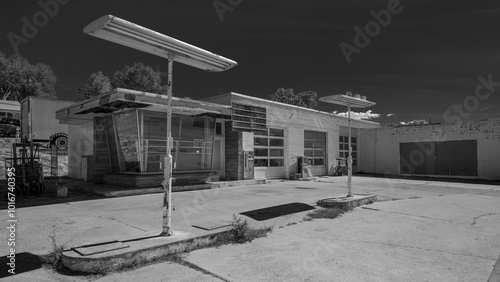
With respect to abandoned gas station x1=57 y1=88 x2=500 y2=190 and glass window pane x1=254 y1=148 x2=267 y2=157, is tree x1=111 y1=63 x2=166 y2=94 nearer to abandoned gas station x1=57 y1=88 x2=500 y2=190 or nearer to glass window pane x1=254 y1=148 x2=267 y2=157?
abandoned gas station x1=57 y1=88 x2=500 y2=190

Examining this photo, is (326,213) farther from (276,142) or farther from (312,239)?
(276,142)

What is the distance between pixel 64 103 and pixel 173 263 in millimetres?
19688

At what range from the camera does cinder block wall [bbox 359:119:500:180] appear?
1859 cm

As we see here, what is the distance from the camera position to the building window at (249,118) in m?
15.5

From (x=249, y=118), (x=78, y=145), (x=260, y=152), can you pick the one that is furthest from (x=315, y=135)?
(x=78, y=145)

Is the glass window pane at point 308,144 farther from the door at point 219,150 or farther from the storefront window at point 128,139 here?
the storefront window at point 128,139

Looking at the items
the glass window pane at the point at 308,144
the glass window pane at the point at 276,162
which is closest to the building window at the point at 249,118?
the glass window pane at the point at 276,162

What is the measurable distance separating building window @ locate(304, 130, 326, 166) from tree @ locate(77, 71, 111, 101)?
81.8 ft

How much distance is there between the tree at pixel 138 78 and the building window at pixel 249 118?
21984mm

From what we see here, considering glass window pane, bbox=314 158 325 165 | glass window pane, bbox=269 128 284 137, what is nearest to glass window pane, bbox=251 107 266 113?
glass window pane, bbox=269 128 284 137

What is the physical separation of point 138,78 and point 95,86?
531 centimetres

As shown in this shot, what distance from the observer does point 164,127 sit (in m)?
13.2

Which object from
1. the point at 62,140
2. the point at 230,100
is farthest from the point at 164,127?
the point at 62,140

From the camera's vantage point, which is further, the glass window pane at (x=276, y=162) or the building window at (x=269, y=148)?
the glass window pane at (x=276, y=162)
